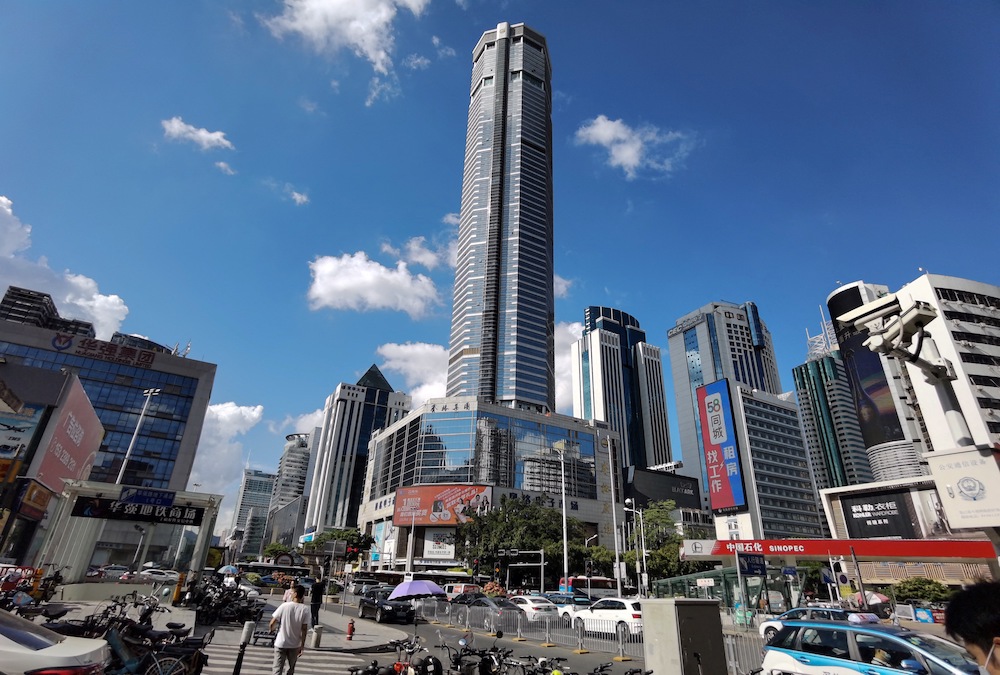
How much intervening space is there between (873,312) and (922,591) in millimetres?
42342

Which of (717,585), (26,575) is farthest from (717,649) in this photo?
(717,585)

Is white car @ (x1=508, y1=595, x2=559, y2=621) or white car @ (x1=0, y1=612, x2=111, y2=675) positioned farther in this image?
white car @ (x1=508, y1=595, x2=559, y2=621)

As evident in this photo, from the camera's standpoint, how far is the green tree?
4822 cm

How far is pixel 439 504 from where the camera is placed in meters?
82.6

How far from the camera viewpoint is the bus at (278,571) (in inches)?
1989

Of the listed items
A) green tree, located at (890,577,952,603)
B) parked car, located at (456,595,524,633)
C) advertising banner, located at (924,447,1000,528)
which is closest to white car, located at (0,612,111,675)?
parked car, located at (456,595,524,633)

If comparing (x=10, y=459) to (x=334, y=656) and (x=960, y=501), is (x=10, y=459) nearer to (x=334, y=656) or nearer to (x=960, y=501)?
(x=334, y=656)

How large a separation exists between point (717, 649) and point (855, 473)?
210 meters

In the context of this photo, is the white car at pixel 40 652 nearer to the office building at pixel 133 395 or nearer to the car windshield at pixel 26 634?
the car windshield at pixel 26 634

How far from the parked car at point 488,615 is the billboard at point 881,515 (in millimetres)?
51286

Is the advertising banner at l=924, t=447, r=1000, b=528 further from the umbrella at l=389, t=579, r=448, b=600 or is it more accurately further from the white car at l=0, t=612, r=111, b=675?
the white car at l=0, t=612, r=111, b=675

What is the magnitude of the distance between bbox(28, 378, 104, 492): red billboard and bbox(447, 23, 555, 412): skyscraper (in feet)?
277

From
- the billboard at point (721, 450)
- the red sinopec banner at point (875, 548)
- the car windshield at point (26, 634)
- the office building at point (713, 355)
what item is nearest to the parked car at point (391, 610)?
the car windshield at point (26, 634)

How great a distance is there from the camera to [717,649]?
809cm
